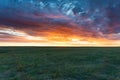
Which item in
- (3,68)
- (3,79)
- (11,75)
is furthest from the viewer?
(3,68)

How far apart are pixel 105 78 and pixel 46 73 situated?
5.19 metres

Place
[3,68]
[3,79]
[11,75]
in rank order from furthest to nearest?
[3,68] → [11,75] → [3,79]

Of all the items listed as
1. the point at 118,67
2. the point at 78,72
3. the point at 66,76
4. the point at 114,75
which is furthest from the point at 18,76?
the point at 118,67

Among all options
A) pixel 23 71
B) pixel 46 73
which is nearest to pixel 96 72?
pixel 46 73

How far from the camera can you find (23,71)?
20.7 meters

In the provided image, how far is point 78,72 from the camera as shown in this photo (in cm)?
1984

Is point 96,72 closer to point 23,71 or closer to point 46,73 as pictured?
point 46,73

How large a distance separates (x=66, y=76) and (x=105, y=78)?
10.7 ft

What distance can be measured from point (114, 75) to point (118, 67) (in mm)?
4169

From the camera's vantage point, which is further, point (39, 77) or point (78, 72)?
point (78, 72)

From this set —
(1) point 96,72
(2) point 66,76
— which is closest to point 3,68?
(2) point 66,76

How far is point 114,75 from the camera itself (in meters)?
19.7

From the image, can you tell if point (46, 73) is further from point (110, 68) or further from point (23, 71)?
point (110, 68)

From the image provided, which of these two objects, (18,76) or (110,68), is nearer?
(18,76)
